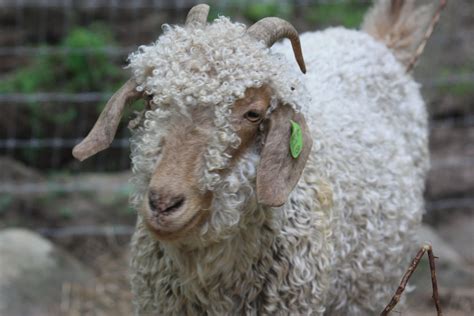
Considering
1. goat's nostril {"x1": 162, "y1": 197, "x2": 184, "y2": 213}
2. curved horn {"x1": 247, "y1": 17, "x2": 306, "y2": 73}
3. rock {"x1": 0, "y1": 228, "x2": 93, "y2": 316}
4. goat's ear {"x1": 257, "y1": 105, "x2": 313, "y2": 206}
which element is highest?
curved horn {"x1": 247, "y1": 17, "x2": 306, "y2": 73}

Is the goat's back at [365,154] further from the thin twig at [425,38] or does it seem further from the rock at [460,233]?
the rock at [460,233]

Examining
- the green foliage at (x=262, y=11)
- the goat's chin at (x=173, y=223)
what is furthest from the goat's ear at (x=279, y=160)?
the green foliage at (x=262, y=11)

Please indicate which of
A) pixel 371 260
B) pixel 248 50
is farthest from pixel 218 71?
pixel 371 260

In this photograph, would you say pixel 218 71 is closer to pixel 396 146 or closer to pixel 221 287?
pixel 221 287

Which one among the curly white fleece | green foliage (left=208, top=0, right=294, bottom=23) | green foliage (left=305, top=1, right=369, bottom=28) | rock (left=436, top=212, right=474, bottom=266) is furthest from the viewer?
green foliage (left=305, top=1, right=369, bottom=28)

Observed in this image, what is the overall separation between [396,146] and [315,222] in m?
1.03

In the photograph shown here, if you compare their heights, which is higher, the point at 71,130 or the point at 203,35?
the point at 203,35

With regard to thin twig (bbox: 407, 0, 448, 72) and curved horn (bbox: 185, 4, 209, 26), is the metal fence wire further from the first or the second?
curved horn (bbox: 185, 4, 209, 26)

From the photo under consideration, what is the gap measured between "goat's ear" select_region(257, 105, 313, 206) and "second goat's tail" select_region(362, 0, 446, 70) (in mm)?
2002

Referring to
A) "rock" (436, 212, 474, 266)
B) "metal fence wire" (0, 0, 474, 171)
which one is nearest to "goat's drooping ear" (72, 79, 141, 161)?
"metal fence wire" (0, 0, 474, 171)

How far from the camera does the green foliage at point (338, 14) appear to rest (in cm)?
812

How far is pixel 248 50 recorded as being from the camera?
3350 millimetres

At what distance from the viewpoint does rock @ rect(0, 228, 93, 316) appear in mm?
5684

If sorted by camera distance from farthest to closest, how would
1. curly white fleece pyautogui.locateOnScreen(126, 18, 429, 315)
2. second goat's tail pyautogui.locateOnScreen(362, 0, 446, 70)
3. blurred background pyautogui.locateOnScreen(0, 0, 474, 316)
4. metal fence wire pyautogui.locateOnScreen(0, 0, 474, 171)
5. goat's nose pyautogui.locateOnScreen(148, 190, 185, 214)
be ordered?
metal fence wire pyautogui.locateOnScreen(0, 0, 474, 171) < blurred background pyautogui.locateOnScreen(0, 0, 474, 316) < second goat's tail pyautogui.locateOnScreen(362, 0, 446, 70) < curly white fleece pyautogui.locateOnScreen(126, 18, 429, 315) < goat's nose pyautogui.locateOnScreen(148, 190, 185, 214)
